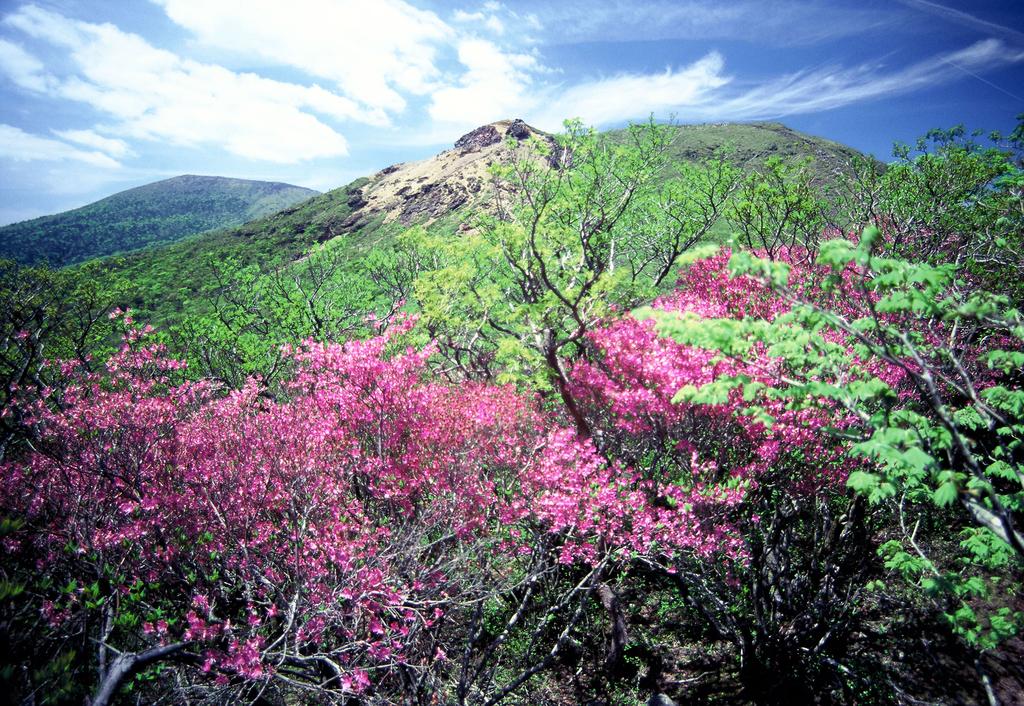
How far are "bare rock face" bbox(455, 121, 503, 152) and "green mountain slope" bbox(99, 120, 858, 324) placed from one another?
0.37 meters

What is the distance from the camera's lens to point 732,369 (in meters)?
9.97

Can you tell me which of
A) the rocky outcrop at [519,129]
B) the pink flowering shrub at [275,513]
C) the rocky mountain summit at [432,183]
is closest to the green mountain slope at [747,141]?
the rocky mountain summit at [432,183]

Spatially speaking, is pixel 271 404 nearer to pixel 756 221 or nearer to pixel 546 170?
pixel 546 170

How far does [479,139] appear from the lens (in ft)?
543

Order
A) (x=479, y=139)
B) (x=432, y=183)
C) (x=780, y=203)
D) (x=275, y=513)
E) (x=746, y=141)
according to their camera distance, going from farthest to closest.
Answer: (x=479, y=139) → (x=432, y=183) → (x=746, y=141) → (x=780, y=203) → (x=275, y=513)

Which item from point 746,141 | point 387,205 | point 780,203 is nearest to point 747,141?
point 746,141

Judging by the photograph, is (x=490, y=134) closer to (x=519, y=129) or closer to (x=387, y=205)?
(x=519, y=129)

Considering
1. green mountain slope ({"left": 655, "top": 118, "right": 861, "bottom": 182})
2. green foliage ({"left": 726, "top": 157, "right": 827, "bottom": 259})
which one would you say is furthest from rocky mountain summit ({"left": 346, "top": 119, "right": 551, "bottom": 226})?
green foliage ({"left": 726, "top": 157, "right": 827, "bottom": 259})

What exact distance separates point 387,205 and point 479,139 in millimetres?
51491

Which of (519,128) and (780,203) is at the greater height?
(519,128)

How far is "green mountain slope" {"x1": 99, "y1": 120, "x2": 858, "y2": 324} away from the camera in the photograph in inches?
3531

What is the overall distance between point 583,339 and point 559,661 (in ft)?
27.5

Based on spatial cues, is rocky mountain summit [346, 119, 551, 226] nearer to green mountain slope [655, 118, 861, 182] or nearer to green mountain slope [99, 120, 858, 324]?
green mountain slope [99, 120, 858, 324]

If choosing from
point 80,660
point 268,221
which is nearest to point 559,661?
point 80,660
